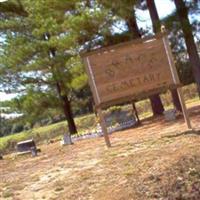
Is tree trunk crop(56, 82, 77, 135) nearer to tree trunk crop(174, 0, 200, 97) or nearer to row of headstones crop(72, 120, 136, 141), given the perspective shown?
row of headstones crop(72, 120, 136, 141)

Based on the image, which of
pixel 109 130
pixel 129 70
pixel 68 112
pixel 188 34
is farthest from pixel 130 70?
pixel 68 112

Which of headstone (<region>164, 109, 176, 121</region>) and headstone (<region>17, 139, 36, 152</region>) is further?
headstone (<region>17, 139, 36, 152</region>)

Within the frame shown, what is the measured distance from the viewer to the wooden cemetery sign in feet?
33.7

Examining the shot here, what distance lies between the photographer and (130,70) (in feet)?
34.1

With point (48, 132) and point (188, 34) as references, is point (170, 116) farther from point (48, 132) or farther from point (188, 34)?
point (48, 132)

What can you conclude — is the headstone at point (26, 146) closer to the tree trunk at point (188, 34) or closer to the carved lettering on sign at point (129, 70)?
the carved lettering on sign at point (129, 70)

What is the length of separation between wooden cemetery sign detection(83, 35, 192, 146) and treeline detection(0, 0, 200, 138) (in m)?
3.95

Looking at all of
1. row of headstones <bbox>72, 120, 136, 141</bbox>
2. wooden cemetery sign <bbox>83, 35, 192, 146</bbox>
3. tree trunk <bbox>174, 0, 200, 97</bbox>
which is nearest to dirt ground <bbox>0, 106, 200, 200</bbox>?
wooden cemetery sign <bbox>83, 35, 192, 146</bbox>

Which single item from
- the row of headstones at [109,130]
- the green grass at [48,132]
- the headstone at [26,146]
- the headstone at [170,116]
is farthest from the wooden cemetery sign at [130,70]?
the green grass at [48,132]

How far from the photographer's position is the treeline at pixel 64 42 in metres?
14.8

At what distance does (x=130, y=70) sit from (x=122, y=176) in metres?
3.96

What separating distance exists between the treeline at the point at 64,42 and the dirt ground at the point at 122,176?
20.7 ft

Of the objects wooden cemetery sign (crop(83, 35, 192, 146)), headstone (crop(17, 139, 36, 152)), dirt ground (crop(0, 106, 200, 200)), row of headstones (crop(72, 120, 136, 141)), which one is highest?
wooden cemetery sign (crop(83, 35, 192, 146))

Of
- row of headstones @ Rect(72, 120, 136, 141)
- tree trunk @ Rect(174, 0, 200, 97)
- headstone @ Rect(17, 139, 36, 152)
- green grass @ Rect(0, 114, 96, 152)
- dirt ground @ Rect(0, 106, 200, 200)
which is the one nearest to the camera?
dirt ground @ Rect(0, 106, 200, 200)
